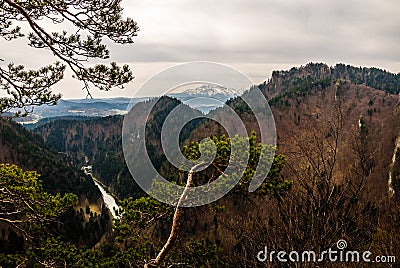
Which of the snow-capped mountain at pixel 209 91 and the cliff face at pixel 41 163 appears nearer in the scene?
the snow-capped mountain at pixel 209 91

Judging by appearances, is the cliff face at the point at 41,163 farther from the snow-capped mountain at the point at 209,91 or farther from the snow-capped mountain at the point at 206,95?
the snow-capped mountain at the point at 209,91

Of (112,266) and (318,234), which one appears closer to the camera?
(318,234)

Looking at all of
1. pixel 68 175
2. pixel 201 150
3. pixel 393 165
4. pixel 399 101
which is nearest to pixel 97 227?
pixel 68 175

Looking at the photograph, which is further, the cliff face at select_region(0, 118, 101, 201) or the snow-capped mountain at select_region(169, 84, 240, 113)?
the cliff face at select_region(0, 118, 101, 201)

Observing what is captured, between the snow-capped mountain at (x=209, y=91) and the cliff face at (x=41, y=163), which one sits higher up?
the snow-capped mountain at (x=209, y=91)

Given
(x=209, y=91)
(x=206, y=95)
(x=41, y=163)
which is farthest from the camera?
(x=41, y=163)

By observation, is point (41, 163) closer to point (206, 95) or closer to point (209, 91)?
point (206, 95)

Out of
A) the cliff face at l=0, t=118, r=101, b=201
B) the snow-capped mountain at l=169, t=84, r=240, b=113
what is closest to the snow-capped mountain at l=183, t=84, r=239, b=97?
the snow-capped mountain at l=169, t=84, r=240, b=113

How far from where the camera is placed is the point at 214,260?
10.2 metres

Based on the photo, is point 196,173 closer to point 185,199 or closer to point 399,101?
point 185,199

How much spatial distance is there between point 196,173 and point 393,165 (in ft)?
304

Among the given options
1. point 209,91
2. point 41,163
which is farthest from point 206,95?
point 41,163

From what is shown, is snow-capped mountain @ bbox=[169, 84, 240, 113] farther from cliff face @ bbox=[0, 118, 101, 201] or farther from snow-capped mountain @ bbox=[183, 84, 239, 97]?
cliff face @ bbox=[0, 118, 101, 201]

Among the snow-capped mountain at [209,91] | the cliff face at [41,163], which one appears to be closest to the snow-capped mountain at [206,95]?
the snow-capped mountain at [209,91]
